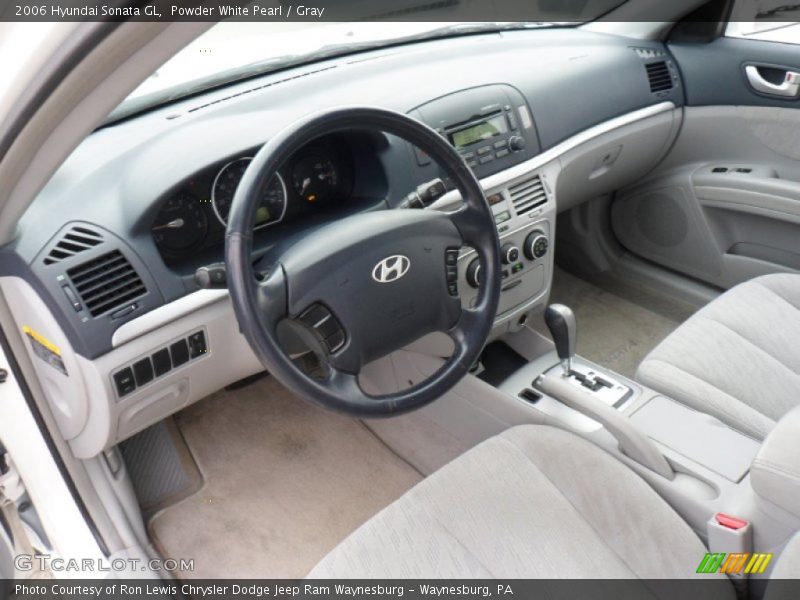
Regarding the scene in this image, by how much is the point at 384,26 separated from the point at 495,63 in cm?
34

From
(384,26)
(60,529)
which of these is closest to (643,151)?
(384,26)

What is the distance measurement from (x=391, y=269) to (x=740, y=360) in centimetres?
87

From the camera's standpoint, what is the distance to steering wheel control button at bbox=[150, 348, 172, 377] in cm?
138

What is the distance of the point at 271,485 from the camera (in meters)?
2.01

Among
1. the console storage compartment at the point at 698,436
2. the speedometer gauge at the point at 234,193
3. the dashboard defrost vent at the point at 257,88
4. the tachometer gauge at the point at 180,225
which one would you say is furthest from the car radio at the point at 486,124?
the console storage compartment at the point at 698,436

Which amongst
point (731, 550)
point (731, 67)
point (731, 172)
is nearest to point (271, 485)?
point (731, 550)

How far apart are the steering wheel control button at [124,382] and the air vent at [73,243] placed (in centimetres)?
23

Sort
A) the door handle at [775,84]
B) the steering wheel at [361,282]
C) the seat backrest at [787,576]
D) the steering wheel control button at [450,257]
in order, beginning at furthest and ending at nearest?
1. the door handle at [775,84]
2. the steering wheel control button at [450,257]
3. the steering wheel at [361,282]
4. the seat backrest at [787,576]

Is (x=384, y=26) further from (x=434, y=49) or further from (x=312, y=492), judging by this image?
(x=312, y=492)

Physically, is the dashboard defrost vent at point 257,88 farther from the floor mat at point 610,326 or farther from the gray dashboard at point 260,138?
the floor mat at point 610,326

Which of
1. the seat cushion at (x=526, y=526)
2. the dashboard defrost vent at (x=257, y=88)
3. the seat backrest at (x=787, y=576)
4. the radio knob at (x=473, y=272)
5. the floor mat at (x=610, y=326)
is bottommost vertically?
the floor mat at (x=610, y=326)

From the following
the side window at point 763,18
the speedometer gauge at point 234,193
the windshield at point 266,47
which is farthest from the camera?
the side window at point 763,18

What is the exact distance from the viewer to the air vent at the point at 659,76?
2291 mm

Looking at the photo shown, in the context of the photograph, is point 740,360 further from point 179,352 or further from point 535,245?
point 179,352
